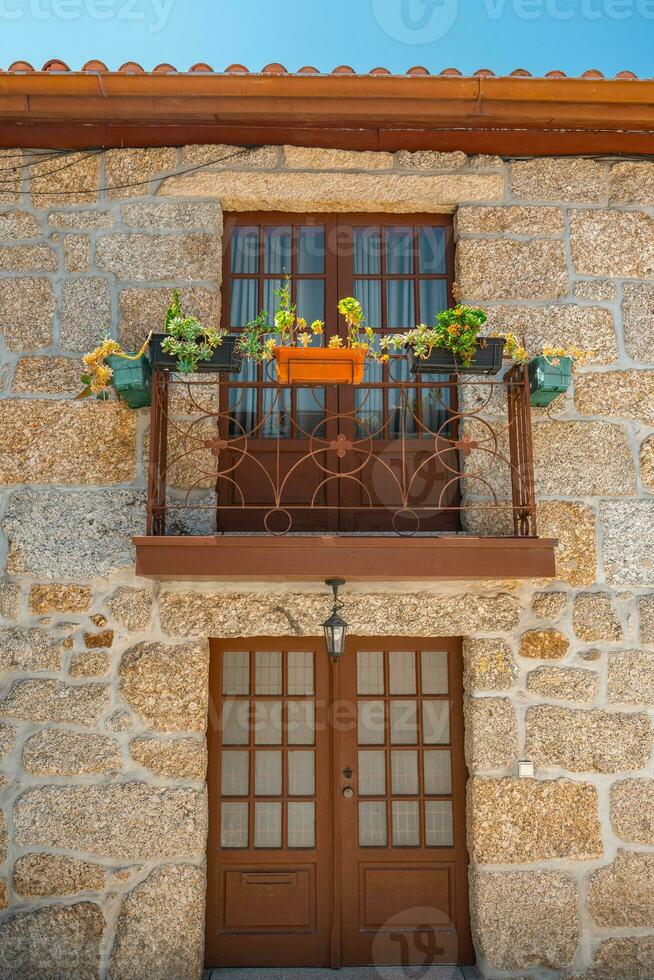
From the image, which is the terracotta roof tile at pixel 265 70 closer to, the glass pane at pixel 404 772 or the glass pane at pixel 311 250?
the glass pane at pixel 311 250

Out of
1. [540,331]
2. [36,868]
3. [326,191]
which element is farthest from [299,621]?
[326,191]

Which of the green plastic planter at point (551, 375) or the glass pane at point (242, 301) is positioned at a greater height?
the glass pane at point (242, 301)

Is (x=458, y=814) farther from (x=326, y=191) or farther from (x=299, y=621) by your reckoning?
(x=326, y=191)

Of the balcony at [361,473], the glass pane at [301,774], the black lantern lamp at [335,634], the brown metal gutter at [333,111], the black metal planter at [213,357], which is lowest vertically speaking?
the glass pane at [301,774]

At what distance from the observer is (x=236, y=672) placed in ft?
15.0

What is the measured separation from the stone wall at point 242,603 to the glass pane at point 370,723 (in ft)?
1.62

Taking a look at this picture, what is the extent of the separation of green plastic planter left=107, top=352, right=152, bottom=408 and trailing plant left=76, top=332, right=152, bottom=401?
0.03 m

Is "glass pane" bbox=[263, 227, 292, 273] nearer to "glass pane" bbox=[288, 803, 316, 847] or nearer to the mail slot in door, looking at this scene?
"glass pane" bbox=[288, 803, 316, 847]

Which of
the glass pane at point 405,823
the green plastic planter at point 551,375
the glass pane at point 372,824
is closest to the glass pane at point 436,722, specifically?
the glass pane at point 405,823

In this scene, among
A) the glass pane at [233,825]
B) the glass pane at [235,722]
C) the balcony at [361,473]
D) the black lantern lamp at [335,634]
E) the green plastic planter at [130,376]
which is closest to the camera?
the balcony at [361,473]

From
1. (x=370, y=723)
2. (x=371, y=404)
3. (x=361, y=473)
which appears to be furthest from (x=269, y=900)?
(x=371, y=404)

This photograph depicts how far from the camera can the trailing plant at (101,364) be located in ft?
13.9

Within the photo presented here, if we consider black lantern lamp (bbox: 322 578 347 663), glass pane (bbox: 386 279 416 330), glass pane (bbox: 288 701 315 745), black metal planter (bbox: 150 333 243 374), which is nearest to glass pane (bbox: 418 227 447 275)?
glass pane (bbox: 386 279 416 330)

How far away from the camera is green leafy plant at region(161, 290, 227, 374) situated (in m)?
4.11
